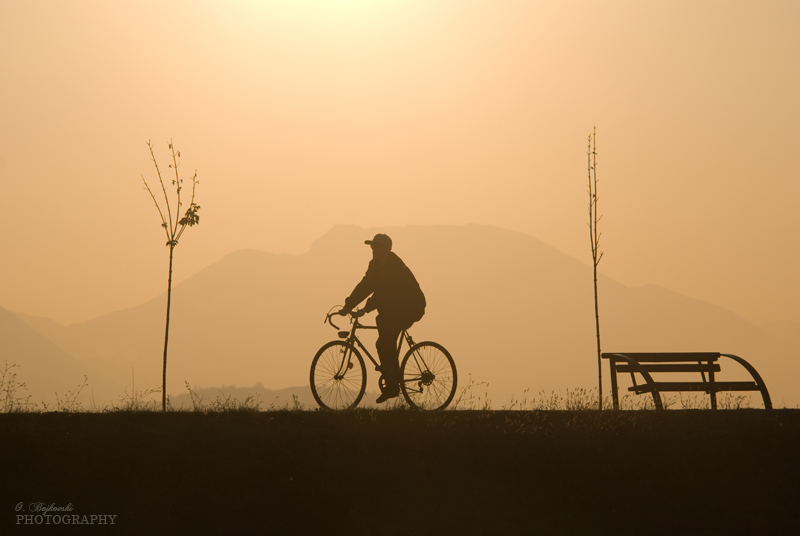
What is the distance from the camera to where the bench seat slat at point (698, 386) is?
12037 millimetres

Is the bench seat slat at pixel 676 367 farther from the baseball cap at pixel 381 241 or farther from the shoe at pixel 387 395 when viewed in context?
the baseball cap at pixel 381 241

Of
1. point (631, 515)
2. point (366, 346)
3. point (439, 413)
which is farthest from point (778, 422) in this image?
point (366, 346)

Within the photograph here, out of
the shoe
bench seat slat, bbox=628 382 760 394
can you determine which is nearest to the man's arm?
the shoe

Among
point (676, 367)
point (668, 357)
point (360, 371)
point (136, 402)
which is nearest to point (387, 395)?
point (360, 371)

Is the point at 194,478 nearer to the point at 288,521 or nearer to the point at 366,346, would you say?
the point at 288,521

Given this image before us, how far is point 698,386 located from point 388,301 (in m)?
5.30

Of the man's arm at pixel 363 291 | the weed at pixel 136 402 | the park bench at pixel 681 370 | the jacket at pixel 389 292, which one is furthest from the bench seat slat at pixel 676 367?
the weed at pixel 136 402

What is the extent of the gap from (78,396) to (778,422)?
393 inches

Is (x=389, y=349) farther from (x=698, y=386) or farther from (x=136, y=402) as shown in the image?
(x=698, y=386)

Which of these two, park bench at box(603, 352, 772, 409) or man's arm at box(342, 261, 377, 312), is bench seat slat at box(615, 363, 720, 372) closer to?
park bench at box(603, 352, 772, 409)

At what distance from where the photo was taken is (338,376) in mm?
10930

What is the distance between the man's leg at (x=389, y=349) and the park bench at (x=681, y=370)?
12.7 feet

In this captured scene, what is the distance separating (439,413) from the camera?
33.0ft

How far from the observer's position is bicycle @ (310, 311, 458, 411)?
10672 mm
